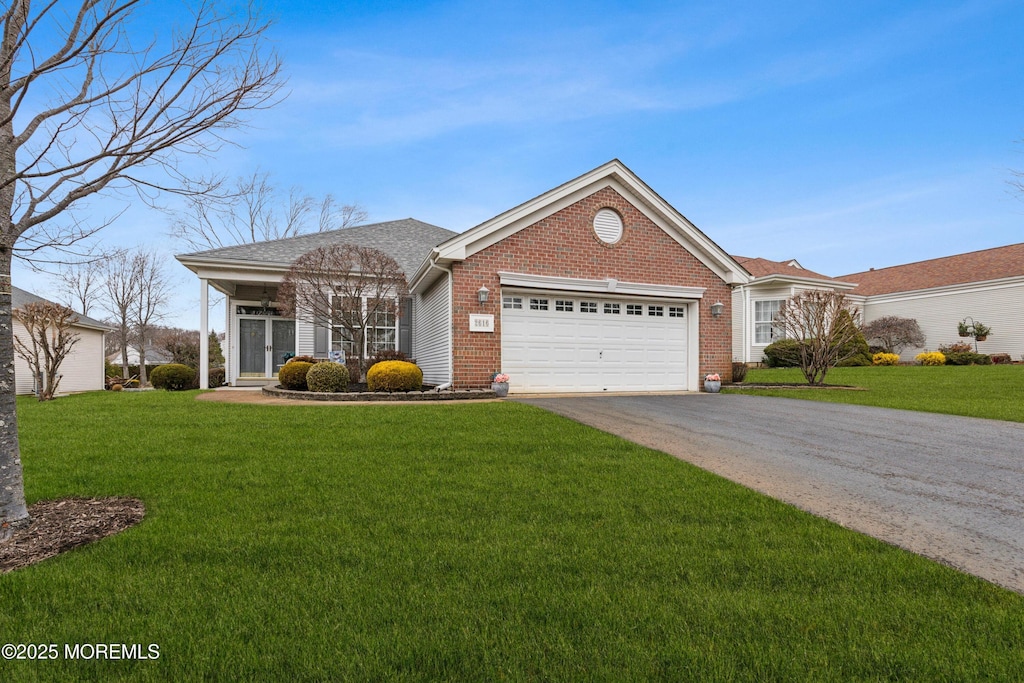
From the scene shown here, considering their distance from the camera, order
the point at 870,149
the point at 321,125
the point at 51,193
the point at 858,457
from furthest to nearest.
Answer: the point at 870,149, the point at 321,125, the point at 858,457, the point at 51,193

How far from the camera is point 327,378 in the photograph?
37.0 feet

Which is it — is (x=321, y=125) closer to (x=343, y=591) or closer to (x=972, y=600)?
(x=343, y=591)

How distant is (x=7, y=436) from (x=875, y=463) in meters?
7.25

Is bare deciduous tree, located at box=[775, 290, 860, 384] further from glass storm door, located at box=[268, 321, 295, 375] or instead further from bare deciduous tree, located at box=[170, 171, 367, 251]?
bare deciduous tree, located at box=[170, 171, 367, 251]

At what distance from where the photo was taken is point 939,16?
1147cm

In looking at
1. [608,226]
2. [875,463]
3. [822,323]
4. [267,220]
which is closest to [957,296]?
[822,323]

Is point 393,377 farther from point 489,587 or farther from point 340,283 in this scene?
point 489,587

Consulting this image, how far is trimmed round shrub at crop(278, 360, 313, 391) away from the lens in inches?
490

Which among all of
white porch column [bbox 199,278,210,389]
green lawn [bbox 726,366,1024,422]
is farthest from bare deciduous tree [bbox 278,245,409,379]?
green lawn [bbox 726,366,1024,422]

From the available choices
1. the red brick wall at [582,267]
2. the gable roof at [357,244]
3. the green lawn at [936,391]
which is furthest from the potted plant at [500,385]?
the gable roof at [357,244]

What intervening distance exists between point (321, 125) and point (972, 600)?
44.2 ft

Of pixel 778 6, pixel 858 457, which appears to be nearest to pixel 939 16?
pixel 778 6

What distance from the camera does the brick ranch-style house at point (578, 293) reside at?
1125 cm

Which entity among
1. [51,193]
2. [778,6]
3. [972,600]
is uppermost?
[778,6]
